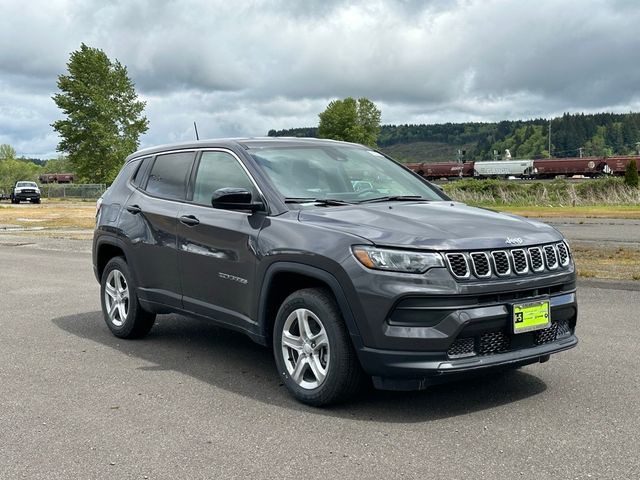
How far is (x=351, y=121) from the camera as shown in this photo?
4619 inches

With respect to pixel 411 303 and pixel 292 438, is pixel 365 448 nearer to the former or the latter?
pixel 292 438

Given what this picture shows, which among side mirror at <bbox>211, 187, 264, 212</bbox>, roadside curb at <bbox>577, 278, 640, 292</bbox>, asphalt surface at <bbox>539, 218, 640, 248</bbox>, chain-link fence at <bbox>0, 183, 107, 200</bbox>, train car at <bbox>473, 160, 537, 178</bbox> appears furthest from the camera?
train car at <bbox>473, 160, 537, 178</bbox>

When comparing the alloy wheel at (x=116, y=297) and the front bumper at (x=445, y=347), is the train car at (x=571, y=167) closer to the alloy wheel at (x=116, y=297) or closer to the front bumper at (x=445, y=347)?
the alloy wheel at (x=116, y=297)

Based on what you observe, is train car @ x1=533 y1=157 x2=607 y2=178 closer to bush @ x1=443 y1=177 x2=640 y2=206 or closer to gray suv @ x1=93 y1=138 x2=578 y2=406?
bush @ x1=443 y1=177 x2=640 y2=206

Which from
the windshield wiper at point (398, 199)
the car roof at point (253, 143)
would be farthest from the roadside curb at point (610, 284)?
the windshield wiper at point (398, 199)

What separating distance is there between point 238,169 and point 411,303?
6.57 feet

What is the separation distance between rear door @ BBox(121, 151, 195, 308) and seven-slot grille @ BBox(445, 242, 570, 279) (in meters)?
2.61

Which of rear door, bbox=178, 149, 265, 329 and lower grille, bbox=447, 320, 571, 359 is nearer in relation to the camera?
lower grille, bbox=447, 320, 571, 359

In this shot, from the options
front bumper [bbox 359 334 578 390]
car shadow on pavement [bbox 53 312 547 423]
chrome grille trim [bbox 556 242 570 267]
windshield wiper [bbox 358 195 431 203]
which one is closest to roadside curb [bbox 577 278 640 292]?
car shadow on pavement [bbox 53 312 547 423]

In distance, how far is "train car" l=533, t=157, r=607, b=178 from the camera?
84.5 meters

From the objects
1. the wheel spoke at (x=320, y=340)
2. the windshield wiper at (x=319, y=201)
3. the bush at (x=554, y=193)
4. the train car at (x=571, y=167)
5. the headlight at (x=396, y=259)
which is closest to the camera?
the headlight at (x=396, y=259)

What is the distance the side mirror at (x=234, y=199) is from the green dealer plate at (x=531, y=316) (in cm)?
192

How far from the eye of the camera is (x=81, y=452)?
4.05 metres

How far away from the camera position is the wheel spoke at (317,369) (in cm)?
470
